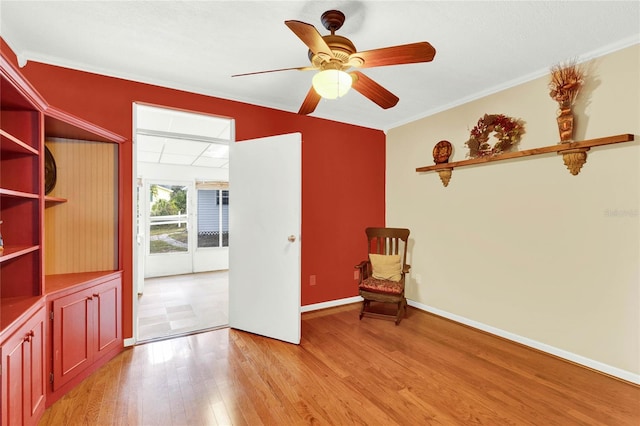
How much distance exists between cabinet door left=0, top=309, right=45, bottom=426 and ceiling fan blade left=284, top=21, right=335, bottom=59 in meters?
2.03

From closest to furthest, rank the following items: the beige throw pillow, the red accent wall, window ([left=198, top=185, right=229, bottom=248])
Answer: the red accent wall < the beige throw pillow < window ([left=198, top=185, right=229, bottom=248])

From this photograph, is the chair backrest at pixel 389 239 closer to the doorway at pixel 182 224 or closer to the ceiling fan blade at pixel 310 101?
the ceiling fan blade at pixel 310 101

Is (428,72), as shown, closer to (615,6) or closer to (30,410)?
(615,6)

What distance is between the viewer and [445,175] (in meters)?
3.57

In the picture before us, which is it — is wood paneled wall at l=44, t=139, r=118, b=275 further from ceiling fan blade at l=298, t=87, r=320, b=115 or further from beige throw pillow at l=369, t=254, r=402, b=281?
beige throw pillow at l=369, t=254, r=402, b=281

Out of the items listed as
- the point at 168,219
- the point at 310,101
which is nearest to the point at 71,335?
the point at 310,101

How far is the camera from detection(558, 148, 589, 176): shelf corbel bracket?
96.7 inches

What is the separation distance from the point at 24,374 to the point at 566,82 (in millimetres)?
4207

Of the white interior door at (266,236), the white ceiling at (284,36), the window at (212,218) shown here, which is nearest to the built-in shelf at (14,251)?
the white ceiling at (284,36)

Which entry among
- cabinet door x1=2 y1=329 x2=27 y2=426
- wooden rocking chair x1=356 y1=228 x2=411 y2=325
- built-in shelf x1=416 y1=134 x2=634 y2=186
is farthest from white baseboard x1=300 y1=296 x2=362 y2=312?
cabinet door x1=2 y1=329 x2=27 y2=426

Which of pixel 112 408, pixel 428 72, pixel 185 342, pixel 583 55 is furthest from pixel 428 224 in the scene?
pixel 112 408

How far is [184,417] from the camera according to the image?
Answer: 73.4 inches

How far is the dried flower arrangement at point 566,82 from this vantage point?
2424 mm

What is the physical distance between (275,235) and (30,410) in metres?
1.99
